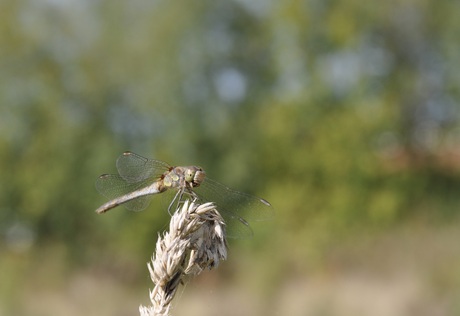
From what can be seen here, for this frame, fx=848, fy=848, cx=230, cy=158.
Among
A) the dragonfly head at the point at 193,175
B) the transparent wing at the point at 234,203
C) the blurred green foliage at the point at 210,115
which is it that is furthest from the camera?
the blurred green foliage at the point at 210,115

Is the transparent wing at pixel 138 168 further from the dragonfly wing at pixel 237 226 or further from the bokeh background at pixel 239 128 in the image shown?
the bokeh background at pixel 239 128

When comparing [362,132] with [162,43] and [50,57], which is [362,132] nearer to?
[162,43]

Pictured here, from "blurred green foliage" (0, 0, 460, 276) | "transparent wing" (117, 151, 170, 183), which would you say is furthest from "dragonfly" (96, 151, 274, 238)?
"blurred green foliage" (0, 0, 460, 276)

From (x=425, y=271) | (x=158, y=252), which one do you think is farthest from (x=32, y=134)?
(x=158, y=252)

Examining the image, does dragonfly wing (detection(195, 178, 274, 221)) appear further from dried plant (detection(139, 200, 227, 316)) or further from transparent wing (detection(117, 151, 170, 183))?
dried plant (detection(139, 200, 227, 316))

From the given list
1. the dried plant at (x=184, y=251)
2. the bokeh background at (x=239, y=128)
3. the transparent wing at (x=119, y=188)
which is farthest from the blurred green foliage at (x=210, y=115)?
the dried plant at (x=184, y=251)

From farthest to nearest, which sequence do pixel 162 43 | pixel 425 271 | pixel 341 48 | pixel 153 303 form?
1. pixel 162 43
2. pixel 341 48
3. pixel 425 271
4. pixel 153 303

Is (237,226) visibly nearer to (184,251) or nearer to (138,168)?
(138,168)

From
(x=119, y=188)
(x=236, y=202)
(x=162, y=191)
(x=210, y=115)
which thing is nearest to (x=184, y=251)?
(x=162, y=191)
